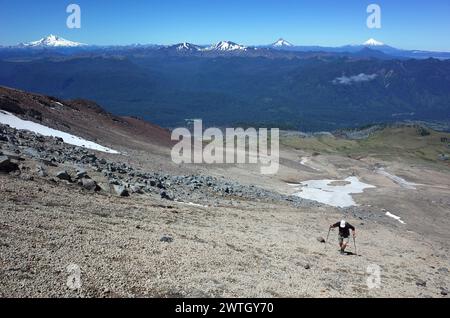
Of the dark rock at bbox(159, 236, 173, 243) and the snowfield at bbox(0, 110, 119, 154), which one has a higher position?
the snowfield at bbox(0, 110, 119, 154)

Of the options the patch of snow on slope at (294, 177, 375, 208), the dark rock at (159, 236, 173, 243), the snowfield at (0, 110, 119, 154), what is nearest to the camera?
the dark rock at (159, 236, 173, 243)

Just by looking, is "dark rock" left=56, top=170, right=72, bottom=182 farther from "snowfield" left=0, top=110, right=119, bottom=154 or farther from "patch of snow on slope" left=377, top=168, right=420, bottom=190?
"patch of snow on slope" left=377, top=168, right=420, bottom=190

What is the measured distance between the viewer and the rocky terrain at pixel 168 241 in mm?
14852

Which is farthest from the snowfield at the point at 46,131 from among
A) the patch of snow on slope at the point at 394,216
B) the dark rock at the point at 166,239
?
the patch of snow on slope at the point at 394,216

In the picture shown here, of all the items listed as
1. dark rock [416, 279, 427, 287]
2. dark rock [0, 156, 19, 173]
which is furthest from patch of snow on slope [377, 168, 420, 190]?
dark rock [0, 156, 19, 173]

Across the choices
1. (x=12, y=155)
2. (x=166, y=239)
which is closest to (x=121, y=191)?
(x=12, y=155)

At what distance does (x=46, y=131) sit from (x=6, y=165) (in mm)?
24339

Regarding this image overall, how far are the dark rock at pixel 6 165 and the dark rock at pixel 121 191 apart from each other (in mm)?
5933

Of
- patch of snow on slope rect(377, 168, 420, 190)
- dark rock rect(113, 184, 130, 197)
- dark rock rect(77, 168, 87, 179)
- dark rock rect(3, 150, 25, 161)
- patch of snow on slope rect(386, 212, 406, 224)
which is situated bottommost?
patch of snow on slope rect(377, 168, 420, 190)

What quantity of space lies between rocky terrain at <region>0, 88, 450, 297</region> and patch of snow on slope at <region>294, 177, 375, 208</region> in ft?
32.3

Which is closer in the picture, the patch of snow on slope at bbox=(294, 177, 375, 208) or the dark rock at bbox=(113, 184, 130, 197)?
the dark rock at bbox=(113, 184, 130, 197)

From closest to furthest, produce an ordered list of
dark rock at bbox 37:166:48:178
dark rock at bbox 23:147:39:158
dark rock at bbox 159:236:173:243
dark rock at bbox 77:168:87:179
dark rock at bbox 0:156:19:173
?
dark rock at bbox 159:236:173:243 < dark rock at bbox 0:156:19:173 < dark rock at bbox 37:166:48:178 < dark rock at bbox 77:168:87:179 < dark rock at bbox 23:147:39:158

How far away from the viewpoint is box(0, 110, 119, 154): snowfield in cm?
4625
